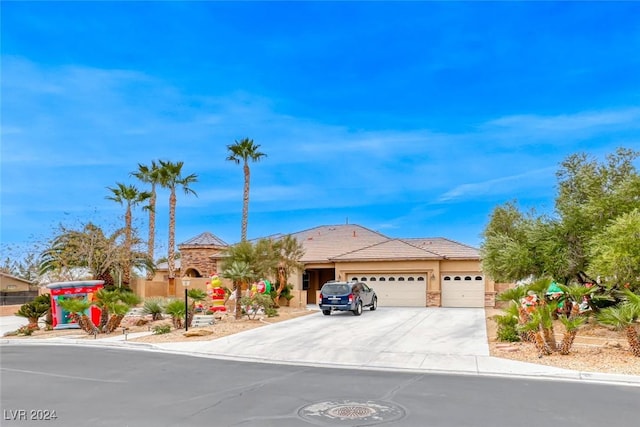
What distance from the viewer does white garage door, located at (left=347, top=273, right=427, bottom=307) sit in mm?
33469

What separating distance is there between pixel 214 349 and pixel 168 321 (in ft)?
27.4

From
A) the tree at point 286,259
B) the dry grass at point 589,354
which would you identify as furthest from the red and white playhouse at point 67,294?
the dry grass at point 589,354

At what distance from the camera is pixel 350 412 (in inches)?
332

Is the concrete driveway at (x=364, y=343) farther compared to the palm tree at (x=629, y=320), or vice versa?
the concrete driveway at (x=364, y=343)

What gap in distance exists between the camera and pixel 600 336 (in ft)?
58.5

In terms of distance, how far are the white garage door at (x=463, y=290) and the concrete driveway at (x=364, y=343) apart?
8.31 metres

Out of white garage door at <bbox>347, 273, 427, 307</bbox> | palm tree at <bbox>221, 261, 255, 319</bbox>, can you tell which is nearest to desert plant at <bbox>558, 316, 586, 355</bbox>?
palm tree at <bbox>221, 261, 255, 319</bbox>

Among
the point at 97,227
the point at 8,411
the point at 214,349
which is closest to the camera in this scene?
the point at 8,411

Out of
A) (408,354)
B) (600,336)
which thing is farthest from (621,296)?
(408,354)

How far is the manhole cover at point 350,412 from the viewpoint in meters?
7.90

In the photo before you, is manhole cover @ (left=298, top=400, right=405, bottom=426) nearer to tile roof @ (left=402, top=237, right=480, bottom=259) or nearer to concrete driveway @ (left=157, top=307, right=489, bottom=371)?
concrete driveway @ (left=157, top=307, right=489, bottom=371)

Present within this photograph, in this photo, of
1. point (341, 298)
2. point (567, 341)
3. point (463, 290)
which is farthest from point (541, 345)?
point (463, 290)

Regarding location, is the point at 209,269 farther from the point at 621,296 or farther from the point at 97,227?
the point at 621,296

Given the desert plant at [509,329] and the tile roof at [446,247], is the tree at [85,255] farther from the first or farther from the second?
the desert plant at [509,329]
